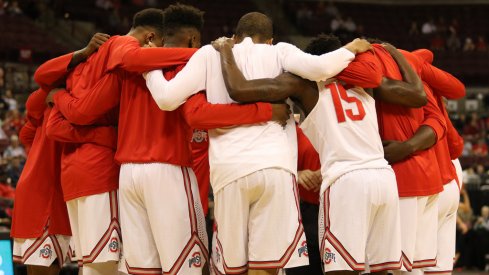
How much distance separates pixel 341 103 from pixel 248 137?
61 centimetres

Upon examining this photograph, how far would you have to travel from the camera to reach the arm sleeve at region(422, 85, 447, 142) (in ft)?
18.6

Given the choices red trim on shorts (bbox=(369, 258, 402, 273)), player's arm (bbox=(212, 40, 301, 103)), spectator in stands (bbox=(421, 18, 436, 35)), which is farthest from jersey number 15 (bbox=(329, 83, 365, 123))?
spectator in stands (bbox=(421, 18, 436, 35))

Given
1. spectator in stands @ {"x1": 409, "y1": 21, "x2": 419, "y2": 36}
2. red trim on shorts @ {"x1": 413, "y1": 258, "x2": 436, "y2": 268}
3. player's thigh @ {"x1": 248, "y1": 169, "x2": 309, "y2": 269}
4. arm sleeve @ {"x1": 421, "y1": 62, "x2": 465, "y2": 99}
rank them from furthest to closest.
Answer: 1. spectator in stands @ {"x1": 409, "y1": 21, "x2": 419, "y2": 36}
2. arm sleeve @ {"x1": 421, "y1": 62, "x2": 465, "y2": 99}
3. red trim on shorts @ {"x1": 413, "y1": 258, "x2": 436, "y2": 268}
4. player's thigh @ {"x1": 248, "y1": 169, "x2": 309, "y2": 269}

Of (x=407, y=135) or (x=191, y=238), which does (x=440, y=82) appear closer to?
(x=407, y=135)

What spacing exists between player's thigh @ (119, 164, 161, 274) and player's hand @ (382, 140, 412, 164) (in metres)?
1.58

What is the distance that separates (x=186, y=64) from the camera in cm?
520

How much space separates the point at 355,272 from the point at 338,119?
92 centimetres

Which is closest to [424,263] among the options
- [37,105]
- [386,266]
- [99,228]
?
[386,266]

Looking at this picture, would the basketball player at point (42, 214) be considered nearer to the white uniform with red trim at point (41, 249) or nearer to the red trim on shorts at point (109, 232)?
the white uniform with red trim at point (41, 249)

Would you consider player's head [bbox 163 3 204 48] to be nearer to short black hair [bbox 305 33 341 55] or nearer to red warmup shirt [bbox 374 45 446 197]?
short black hair [bbox 305 33 341 55]

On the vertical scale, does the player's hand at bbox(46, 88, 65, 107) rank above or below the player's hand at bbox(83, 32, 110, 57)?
below

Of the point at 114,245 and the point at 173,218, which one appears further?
the point at 114,245

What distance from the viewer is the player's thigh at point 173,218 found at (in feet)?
17.2

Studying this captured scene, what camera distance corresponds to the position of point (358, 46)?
525 cm
